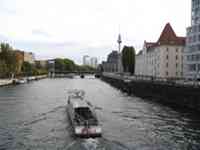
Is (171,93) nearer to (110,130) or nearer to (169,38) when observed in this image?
(110,130)

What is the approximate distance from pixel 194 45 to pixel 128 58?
77336mm

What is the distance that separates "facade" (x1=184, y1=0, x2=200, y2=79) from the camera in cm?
8144

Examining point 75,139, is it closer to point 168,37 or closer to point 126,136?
point 126,136

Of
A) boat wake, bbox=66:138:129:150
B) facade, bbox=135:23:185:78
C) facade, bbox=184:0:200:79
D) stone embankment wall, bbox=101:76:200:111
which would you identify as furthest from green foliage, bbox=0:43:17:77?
boat wake, bbox=66:138:129:150

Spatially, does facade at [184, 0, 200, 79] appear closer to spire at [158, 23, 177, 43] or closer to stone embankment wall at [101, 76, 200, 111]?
stone embankment wall at [101, 76, 200, 111]

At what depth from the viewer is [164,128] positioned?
3556cm

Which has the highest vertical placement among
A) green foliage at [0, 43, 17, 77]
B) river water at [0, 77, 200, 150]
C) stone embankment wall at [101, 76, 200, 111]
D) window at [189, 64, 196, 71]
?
green foliage at [0, 43, 17, 77]

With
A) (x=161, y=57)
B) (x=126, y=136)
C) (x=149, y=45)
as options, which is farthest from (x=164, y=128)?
(x=149, y=45)

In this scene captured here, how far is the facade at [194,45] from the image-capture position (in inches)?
3206

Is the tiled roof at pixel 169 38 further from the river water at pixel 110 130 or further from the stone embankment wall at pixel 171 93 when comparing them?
the river water at pixel 110 130

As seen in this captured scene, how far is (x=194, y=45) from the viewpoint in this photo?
8462 cm

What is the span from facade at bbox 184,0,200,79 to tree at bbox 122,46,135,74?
70596 millimetres

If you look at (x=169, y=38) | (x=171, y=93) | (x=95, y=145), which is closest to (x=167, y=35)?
(x=169, y=38)

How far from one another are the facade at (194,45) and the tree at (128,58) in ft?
232
